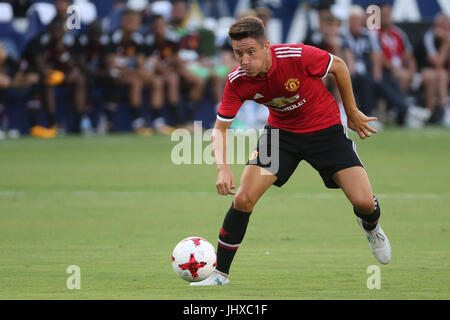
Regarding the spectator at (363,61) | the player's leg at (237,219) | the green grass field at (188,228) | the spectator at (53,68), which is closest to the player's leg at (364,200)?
the green grass field at (188,228)

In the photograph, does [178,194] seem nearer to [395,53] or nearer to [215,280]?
[215,280]

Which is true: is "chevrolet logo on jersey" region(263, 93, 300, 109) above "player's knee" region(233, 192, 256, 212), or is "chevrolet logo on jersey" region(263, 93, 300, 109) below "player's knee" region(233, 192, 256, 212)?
above

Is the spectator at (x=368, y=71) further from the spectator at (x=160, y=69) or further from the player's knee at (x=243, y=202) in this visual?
the player's knee at (x=243, y=202)

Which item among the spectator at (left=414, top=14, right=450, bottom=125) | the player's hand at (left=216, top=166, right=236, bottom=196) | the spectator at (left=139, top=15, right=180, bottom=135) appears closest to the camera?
the player's hand at (left=216, top=166, right=236, bottom=196)

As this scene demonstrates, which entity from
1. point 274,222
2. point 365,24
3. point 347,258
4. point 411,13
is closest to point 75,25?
point 365,24

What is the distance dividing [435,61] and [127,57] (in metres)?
7.38

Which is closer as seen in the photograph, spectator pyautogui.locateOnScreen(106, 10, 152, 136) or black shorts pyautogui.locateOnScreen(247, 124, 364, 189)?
black shorts pyautogui.locateOnScreen(247, 124, 364, 189)

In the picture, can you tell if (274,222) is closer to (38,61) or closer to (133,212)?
(133,212)

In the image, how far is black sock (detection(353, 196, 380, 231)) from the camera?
25.2 feet

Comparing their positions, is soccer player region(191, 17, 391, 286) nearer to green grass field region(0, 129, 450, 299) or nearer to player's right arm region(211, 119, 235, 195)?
player's right arm region(211, 119, 235, 195)

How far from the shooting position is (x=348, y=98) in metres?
7.50

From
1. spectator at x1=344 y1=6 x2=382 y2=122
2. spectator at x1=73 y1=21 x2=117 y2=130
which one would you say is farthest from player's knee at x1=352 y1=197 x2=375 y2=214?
spectator at x1=344 y1=6 x2=382 y2=122

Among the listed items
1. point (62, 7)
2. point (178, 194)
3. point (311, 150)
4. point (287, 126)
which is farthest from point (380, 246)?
point (62, 7)
